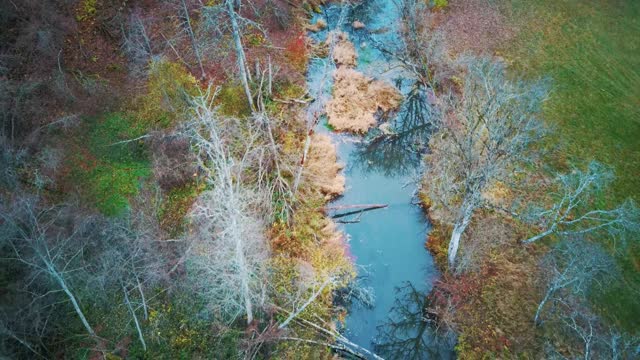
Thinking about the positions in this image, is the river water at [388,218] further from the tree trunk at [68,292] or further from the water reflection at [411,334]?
the tree trunk at [68,292]

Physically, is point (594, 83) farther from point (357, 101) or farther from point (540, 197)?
point (357, 101)

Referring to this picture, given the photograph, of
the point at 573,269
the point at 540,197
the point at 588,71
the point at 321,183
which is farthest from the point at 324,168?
the point at 588,71

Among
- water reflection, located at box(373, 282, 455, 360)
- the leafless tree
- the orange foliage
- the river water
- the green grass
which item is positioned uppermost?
the leafless tree

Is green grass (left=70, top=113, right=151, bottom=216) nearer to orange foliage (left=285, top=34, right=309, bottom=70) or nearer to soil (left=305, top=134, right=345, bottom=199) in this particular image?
soil (left=305, top=134, right=345, bottom=199)

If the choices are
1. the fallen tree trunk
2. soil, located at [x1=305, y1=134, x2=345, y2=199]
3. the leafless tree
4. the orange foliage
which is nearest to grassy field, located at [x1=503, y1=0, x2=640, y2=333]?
the fallen tree trunk

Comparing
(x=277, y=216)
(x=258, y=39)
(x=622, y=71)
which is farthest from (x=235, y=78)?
(x=622, y=71)

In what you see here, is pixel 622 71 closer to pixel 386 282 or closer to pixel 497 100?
pixel 497 100
